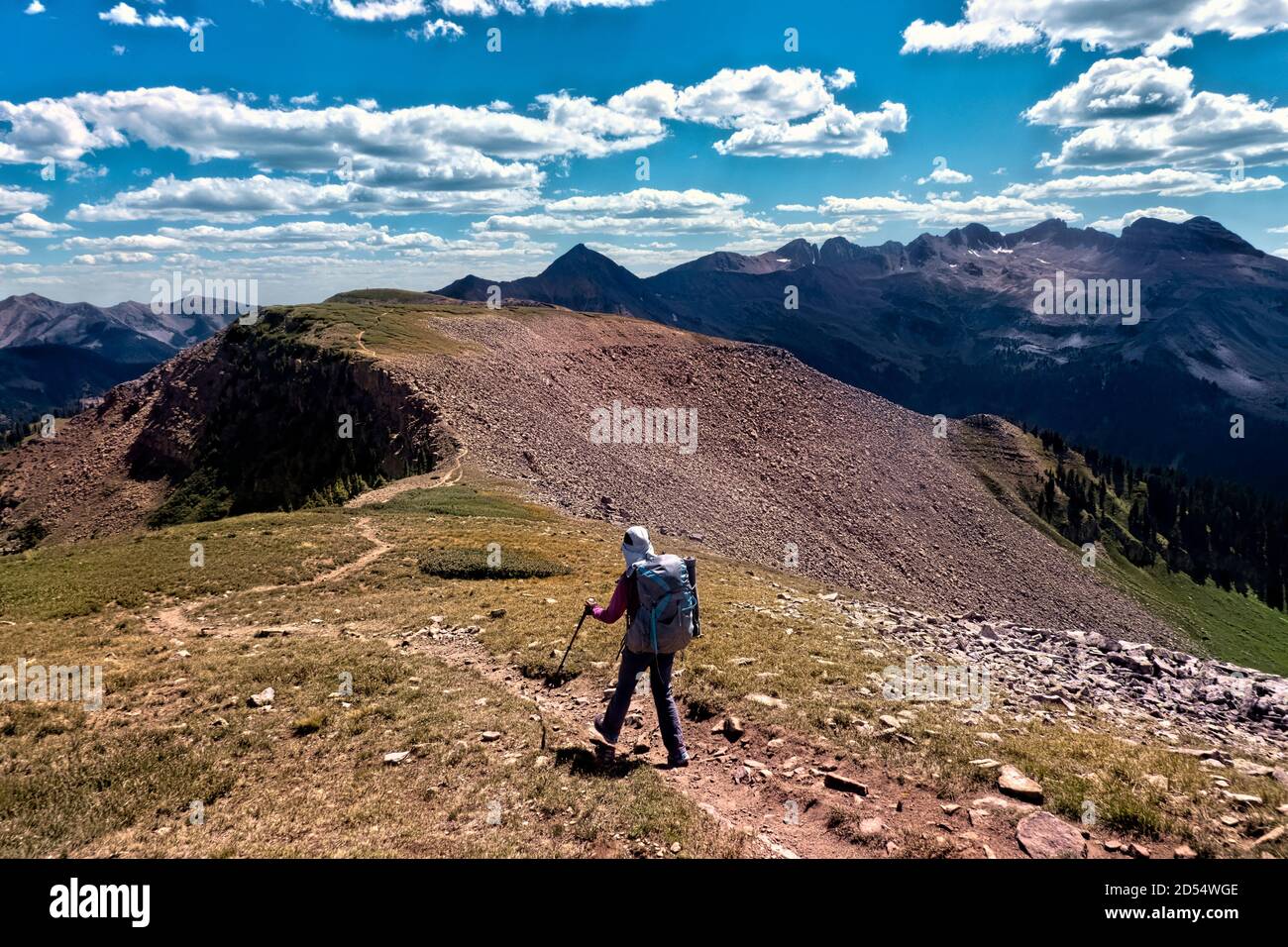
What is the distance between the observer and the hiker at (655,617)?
38.7 feet

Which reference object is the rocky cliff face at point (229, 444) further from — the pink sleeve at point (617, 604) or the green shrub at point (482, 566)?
the pink sleeve at point (617, 604)

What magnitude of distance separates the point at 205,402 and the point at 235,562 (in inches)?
2851

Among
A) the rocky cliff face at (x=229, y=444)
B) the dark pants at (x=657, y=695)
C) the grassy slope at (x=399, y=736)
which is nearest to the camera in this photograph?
the grassy slope at (x=399, y=736)

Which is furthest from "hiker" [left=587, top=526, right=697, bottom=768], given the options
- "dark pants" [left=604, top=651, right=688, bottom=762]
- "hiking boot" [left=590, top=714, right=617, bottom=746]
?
"hiking boot" [left=590, top=714, right=617, bottom=746]

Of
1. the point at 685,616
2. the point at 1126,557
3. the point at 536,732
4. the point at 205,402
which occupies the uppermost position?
the point at 205,402

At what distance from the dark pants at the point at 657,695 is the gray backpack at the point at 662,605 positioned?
1.65 ft

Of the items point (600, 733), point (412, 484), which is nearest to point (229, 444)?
point (412, 484)

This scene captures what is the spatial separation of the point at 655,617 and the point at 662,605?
0.25 meters

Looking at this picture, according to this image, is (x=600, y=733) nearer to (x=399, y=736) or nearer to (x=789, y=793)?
(x=789, y=793)

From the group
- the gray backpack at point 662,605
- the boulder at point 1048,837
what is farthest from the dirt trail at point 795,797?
the gray backpack at point 662,605

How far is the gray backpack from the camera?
1176 centimetres
